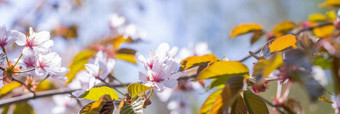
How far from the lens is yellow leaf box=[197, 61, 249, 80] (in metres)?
0.42

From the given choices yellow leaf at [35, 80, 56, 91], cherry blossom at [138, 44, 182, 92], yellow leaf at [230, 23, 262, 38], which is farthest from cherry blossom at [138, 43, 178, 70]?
yellow leaf at [35, 80, 56, 91]

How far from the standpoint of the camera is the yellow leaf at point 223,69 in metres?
0.42

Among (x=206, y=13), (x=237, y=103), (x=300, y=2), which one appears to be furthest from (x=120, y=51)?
(x=300, y=2)

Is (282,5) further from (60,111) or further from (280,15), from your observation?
(60,111)

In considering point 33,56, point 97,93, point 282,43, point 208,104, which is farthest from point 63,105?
point 282,43

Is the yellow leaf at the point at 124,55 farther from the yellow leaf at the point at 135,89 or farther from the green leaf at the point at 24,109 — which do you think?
the yellow leaf at the point at 135,89

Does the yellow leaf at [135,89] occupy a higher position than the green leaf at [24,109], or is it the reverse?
the green leaf at [24,109]

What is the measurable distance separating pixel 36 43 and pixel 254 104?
0.45 meters

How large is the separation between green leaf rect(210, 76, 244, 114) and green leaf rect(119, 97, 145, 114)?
0.12 meters

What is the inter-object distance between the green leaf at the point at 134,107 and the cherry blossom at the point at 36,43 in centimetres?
22

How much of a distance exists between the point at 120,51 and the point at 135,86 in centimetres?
43

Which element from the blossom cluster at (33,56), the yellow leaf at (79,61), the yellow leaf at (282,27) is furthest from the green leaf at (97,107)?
the yellow leaf at (282,27)

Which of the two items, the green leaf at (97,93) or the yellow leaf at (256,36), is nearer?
the green leaf at (97,93)

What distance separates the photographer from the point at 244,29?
814mm
